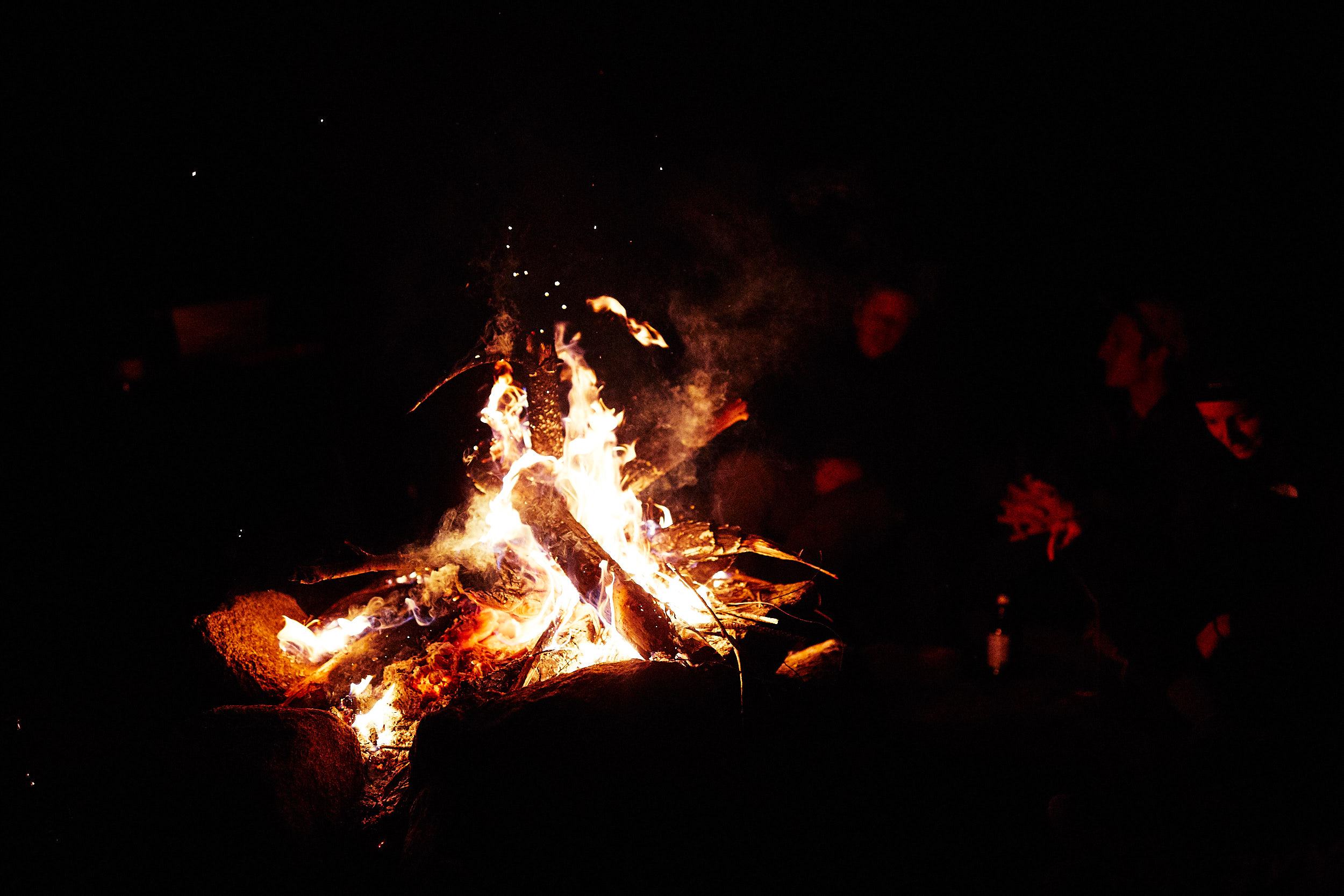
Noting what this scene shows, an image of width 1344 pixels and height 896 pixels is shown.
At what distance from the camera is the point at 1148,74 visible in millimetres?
4273

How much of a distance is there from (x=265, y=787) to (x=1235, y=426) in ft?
17.0

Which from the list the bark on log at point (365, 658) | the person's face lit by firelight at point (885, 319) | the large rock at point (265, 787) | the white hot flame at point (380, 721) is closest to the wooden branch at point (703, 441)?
the person's face lit by firelight at point (885, 319)

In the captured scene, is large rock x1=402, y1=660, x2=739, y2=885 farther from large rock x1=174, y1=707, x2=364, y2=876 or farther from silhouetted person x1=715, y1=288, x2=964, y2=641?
silhouetted person x1=715, y1=288, x2=964, y2=641

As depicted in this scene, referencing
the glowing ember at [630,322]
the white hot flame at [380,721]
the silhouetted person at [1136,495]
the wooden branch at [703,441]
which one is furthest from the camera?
the glowing ember at [630,322]

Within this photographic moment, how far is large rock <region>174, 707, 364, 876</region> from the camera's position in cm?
236

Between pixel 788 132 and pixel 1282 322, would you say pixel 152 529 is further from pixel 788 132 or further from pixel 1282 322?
pixel 1282 322

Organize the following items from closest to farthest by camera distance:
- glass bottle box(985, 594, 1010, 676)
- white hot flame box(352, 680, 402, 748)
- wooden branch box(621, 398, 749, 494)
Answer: white hot flame box(352, 680, 402, 748)
glass bottle box(985, 594, 1010, 676)
wooden branch box(621, 398, 749, 494)

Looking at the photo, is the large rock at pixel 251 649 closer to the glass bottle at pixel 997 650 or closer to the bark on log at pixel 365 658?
the bark on log at pixel 365 658

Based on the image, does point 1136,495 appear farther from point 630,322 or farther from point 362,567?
point 362,567

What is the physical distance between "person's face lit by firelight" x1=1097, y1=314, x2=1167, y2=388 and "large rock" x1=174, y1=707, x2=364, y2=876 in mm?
5072

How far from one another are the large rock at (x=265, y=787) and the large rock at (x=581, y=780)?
35 centimetres

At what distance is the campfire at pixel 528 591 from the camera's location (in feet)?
10.9

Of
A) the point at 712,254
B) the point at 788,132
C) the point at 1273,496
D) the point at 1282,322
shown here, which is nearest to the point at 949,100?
the point at 788,132

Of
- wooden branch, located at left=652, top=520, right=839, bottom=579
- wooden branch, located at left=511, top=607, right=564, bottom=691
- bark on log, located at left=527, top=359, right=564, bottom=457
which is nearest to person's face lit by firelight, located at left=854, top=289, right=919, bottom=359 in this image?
wooden branch, located at left=652, top=520, right=839, bottom=579
